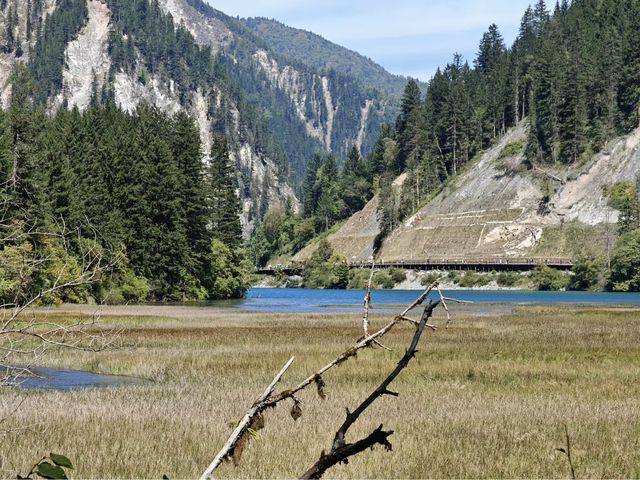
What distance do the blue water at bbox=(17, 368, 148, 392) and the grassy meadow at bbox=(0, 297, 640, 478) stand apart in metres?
0.80

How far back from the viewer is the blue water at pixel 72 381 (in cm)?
2326

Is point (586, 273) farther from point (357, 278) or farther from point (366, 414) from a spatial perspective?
point (366, 414)

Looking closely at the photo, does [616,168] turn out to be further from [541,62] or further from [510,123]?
[510,123]

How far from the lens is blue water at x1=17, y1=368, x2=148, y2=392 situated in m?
23.3

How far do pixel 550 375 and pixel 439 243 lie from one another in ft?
422

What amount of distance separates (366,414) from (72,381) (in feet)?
36.9

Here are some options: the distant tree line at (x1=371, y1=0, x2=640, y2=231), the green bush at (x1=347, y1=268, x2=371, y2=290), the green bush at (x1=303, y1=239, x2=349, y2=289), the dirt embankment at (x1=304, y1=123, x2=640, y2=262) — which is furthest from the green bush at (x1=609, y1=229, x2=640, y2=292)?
the green bush at (x1=303, y1=239, x2=349, y2=289)

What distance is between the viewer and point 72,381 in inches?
984

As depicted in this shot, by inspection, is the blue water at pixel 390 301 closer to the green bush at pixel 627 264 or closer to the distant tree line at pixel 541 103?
the green bush at pixel 627 264

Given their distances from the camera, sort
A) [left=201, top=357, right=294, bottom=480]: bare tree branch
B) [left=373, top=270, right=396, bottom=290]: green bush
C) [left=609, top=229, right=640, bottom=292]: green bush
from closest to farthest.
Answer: [left=201, top=357, right=294, bottom=480]: bare tree branch
[left=609, top=229, right=640, bottom=292]: green bush
[left=373, top=270, right=396, bottom=290]: green bush

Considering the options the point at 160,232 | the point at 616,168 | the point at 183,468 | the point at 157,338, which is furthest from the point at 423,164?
the point at 183,468

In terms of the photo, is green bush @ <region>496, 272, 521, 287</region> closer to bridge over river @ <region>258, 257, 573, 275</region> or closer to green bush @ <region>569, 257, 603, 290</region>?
bridge over river @ <region>258, 257, 573, 275</region>

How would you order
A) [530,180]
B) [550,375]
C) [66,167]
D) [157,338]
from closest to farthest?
[550,375] < [157,338] < [66,167] < [530,180]

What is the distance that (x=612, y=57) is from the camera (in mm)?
149375
